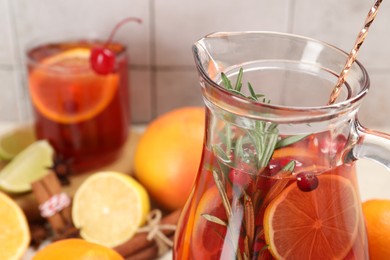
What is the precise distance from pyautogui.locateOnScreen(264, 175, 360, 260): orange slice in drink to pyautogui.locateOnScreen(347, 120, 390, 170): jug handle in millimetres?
23

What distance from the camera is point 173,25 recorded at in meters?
0.86

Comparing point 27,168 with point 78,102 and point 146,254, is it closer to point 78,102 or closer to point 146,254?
point 78,102

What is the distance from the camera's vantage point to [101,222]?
2.22 ft

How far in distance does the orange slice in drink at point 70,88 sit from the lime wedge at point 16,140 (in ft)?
0.32

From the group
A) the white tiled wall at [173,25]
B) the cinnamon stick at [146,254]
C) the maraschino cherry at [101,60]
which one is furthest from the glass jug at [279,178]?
the white tiled wall at [173,25]

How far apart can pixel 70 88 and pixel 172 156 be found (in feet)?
0.57

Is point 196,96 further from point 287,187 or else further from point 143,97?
point 287,187

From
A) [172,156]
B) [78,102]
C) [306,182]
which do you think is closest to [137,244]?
[172,156]

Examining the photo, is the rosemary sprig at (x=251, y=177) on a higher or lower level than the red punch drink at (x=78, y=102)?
higher

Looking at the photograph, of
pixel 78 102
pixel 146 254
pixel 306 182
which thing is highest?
pixel 306 182

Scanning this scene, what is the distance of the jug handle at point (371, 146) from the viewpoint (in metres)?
0.38

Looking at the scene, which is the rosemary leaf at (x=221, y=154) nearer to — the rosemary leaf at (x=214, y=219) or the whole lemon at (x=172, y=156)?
the rosemary leaf at (x=214, y=219)

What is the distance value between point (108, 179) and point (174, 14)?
0.30m

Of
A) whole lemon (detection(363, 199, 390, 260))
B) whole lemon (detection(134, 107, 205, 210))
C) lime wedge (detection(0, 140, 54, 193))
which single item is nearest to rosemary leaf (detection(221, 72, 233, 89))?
whole lemon (detection(363, 199, 390, 260))
